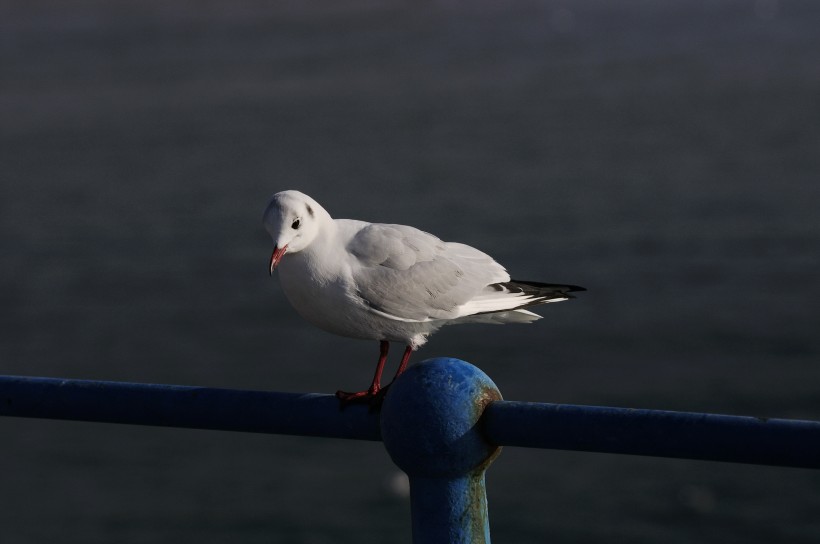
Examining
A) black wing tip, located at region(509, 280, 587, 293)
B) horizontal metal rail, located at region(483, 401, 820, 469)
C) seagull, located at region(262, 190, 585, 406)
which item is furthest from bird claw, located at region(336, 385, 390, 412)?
black wing tip, located at region(509, 280, 587, 293)

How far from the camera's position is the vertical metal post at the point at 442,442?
109 inches

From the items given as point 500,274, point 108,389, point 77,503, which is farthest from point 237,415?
point 77,503

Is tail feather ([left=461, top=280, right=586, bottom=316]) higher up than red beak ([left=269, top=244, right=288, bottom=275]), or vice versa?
red beak ([left=269, top=244, right=288, bottom=275])

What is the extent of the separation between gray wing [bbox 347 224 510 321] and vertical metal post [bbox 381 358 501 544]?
108 cm

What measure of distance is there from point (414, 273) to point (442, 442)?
1441 millimetres

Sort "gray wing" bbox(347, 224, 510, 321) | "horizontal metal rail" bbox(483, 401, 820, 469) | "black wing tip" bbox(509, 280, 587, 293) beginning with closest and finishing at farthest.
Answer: "horizontal metal rail" bbox(483, 401, 820, 469), "gray wing" bbox(347, 224, 510, 321), "black wing tip" bbox(509, 280, 587, 293)

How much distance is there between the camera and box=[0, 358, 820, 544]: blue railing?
8.34ft

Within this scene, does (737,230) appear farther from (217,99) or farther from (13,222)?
(217,99)

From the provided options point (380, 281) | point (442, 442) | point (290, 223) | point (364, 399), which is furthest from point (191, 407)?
point (380, 281)

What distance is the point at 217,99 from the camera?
46.5 metres

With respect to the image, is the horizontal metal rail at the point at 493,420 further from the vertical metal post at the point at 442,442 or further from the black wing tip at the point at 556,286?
the black wing tip at the point at 556,286

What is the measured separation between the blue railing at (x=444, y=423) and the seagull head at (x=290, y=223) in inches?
28.6

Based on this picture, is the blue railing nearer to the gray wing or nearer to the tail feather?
the gray wing

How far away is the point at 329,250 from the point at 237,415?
905 millimetres
